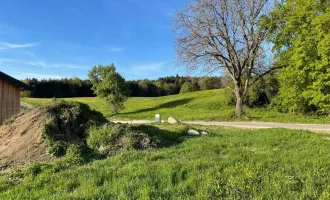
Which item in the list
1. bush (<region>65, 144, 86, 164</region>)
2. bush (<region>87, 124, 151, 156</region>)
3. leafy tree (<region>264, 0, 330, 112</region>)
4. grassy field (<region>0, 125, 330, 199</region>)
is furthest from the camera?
leafy tree (<region>264, 0, 330, 112</region>)

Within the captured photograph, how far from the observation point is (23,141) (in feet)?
27.4

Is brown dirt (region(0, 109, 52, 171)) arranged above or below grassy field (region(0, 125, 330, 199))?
above

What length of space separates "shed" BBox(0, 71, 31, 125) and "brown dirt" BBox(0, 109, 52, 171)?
413 cm

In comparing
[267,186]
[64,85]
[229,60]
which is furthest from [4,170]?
[64,85]

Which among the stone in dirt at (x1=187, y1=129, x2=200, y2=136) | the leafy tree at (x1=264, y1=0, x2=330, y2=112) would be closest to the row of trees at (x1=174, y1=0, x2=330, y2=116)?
the leafy tree at (x1=264, y1=0, x2=330, y2=112)

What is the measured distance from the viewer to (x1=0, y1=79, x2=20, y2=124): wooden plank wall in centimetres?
1373

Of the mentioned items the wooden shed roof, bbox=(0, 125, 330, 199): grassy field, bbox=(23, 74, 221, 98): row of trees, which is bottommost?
bbox=(0, 125, 330, 199): grassy field

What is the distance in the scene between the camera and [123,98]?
35906 mm

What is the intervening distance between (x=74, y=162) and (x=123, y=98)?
29.2 meters

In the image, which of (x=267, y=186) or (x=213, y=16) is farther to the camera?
(x=213, y=16)

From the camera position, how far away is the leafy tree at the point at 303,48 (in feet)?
54.8

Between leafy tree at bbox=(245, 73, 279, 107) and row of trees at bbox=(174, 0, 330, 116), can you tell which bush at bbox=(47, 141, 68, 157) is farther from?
leafy tree at bbox=(245, 73, 279, 107)

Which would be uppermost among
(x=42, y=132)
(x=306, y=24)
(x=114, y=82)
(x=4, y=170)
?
(x=306, y=24)

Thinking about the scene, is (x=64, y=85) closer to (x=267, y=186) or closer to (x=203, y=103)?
(x=203, y=103)
